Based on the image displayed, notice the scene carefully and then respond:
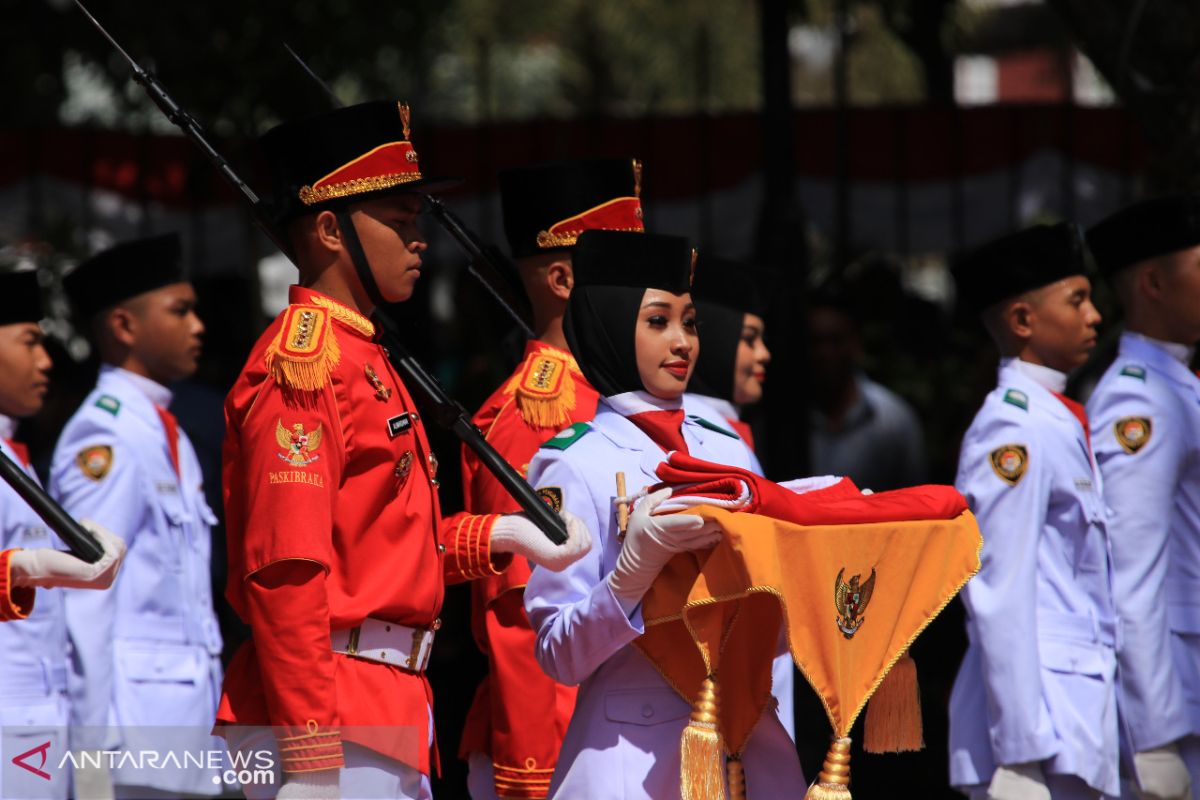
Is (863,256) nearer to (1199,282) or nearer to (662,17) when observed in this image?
(1199,282)

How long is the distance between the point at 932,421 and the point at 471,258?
175 inches

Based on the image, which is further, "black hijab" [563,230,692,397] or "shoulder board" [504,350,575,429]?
"shoulder board" [504,350,575,429]

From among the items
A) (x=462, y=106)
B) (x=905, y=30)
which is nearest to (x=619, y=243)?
(x=905, y=30)

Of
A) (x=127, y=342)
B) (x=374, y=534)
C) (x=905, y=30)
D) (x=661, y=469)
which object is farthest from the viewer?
(x=905, y=30)

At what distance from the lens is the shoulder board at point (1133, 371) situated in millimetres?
5348

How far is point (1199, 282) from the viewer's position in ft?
17.9

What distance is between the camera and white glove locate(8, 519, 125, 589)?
3.79m

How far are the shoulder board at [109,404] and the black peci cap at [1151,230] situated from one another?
9.93ft

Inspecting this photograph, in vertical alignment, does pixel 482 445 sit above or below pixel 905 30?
below

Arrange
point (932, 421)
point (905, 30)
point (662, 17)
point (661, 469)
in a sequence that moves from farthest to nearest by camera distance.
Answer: point (662, 17) → point (905, 30) → point (932, 421) → point (661, 469)

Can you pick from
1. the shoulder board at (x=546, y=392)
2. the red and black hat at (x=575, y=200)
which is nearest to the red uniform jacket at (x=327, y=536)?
the shoulder board at (x=546, y=392)

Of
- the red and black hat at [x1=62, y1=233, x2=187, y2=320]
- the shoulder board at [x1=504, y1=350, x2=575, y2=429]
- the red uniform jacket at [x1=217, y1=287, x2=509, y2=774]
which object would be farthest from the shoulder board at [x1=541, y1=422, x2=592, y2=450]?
the red and black hat at [x1=62, y1=233, x2=187, y2=320]

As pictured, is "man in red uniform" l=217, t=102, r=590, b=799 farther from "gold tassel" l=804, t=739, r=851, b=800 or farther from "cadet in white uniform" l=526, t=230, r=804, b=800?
"gold tassel" l=804, t=739, r=851, b=800

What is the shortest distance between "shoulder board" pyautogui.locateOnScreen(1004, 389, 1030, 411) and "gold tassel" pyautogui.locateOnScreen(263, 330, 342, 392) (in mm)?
2177
